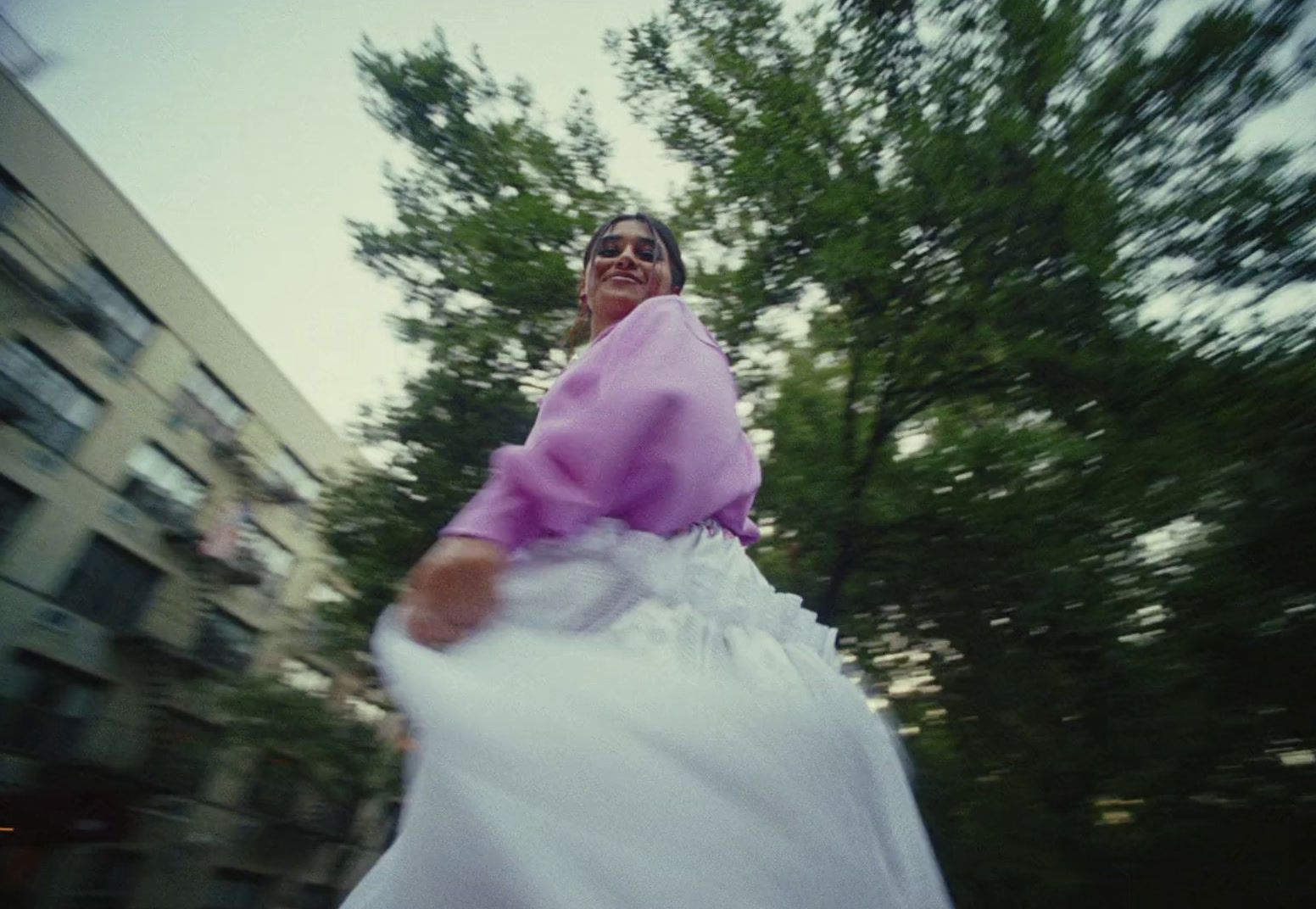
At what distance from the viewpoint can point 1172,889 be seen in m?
5.14

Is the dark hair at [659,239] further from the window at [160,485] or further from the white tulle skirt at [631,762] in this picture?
the window at [160,485]

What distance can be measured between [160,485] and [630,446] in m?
19.2

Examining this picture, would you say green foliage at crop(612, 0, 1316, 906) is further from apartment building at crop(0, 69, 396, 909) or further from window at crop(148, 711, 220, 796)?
window at crop(148, 711, 220, 796)

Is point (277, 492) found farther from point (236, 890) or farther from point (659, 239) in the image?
point (659, 239)

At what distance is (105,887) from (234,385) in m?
11.5

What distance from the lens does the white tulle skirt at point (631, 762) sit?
64cm

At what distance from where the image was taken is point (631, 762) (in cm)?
69

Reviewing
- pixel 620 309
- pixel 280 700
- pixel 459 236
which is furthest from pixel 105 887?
pixel 620 309

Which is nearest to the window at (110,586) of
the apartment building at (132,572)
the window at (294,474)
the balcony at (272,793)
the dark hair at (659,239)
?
the apartment building at (132,572)

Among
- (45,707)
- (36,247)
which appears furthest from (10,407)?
(45,707)

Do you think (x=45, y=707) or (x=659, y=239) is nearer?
(x=659, y=239)

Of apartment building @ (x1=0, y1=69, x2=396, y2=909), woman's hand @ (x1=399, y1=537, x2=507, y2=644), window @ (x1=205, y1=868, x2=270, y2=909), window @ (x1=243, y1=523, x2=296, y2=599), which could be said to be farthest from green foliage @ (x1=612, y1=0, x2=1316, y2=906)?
window @ (x1=205, y1=868, x2=270, y2=909)

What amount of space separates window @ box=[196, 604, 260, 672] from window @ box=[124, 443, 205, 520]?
108 inches

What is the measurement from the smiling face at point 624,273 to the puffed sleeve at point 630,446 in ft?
1.06
